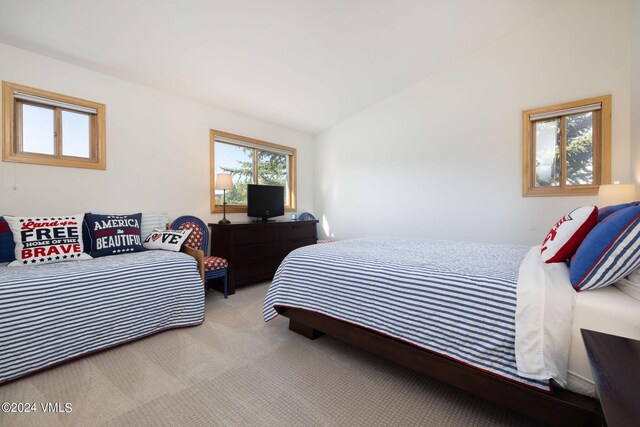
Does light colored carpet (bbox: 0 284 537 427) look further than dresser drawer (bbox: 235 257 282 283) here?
No

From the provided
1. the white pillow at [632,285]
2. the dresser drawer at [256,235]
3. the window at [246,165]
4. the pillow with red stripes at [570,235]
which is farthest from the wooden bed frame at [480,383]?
the window at [246,165]

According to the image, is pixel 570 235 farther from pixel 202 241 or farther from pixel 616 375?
pixel 202 241

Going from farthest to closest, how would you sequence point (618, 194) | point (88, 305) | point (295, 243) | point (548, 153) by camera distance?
point (295, 243), point (548, 153), point (618, 194), point (88, 305)

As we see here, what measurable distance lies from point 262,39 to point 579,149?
145 inches

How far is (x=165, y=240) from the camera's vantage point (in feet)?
9.32

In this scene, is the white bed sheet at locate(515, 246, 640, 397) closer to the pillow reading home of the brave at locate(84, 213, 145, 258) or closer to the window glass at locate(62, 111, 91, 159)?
the pillow reading home of the brave at locate(84, 213, 145, 258)

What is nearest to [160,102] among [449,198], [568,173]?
[449,198]

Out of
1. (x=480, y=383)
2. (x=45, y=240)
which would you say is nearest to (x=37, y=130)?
(x=45, y=240)

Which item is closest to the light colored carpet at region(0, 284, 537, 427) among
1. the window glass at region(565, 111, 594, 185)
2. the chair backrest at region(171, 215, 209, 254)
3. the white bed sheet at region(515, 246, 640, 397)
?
the white bed sheet at region(515, 246, 640, 397)

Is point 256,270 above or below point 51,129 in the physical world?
below

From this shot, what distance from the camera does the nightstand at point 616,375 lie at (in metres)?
0.50

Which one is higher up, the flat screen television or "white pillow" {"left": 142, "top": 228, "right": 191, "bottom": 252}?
the flat screen television

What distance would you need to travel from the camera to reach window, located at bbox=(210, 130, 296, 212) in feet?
12.7

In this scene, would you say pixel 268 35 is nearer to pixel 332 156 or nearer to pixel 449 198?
pixel 332 156
